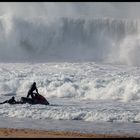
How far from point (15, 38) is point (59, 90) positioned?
16.9 m

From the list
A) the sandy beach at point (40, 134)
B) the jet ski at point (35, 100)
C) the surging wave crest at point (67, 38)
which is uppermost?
the surging wave crest at point (67, 38)

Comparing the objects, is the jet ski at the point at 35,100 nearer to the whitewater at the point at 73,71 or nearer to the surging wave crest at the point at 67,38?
Answer: the whitewater at the point at 73,71

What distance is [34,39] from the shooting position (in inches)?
Answer: 1567

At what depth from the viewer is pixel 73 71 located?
26.7 m

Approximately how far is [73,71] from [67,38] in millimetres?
13213

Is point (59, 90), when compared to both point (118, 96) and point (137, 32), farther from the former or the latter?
point (137, 32)

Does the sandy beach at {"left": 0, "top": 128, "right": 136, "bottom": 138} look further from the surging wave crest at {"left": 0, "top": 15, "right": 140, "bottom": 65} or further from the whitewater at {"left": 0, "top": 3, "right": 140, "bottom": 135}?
the surging wave crest at {"left": 0, "top": 15, "right": 140, "bottom": 65}

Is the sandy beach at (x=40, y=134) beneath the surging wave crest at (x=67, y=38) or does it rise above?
Result: beneath

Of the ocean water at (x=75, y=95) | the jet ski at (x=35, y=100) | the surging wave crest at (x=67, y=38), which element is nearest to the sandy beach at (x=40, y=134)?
the ocean water at (x=75, y=95)

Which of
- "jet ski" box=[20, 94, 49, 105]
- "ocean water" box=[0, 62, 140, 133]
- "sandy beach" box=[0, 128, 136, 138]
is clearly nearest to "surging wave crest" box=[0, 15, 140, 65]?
"ocean water" box=[0, 62, 140, 133]

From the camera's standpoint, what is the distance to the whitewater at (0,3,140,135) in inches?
609

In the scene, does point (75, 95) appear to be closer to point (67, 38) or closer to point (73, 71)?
point (73, 71)

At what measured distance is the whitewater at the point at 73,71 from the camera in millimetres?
15477

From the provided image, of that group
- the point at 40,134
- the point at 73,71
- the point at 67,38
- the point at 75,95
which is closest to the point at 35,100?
the point at 75,95
